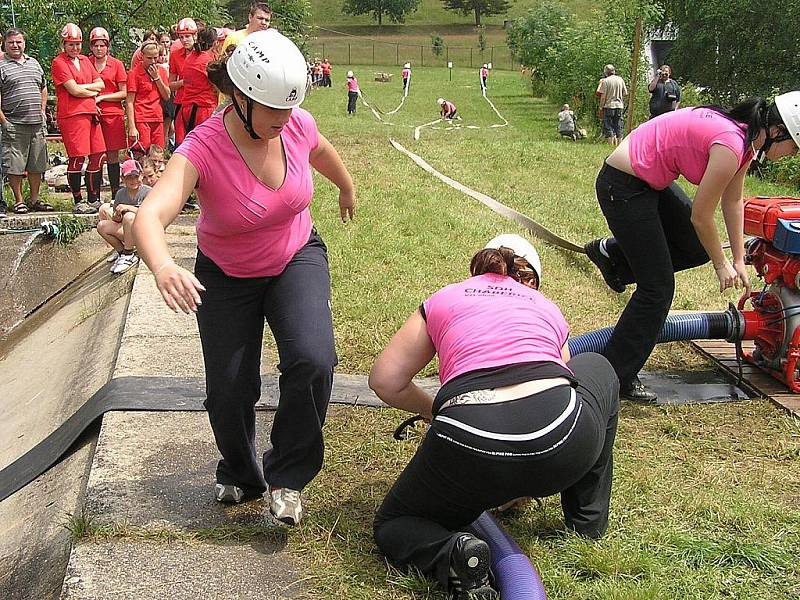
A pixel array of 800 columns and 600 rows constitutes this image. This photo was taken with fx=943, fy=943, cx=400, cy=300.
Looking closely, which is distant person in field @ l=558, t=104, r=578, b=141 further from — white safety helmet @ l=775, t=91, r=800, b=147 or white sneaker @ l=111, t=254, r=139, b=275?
white safety helmet @ l=775, t=91, r=800, b=147

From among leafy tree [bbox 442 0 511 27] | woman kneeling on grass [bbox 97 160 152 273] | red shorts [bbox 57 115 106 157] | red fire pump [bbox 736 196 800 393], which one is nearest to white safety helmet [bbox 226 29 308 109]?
red fire pump [bbox 736 196 800 393]

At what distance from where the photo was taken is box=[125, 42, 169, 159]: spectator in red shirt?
10.4m

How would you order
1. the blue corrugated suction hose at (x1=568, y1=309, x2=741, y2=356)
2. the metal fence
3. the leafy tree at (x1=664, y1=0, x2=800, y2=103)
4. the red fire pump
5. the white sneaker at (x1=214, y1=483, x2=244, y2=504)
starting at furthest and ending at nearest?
the metal fence → the leafy tree at (x1=664, y1=0, x2=800, y2=103) → the blue corrugated suction hose at (x1=568, y1=309, x2=741, y2=356) → the red fire pump → the white sneaker at (x1=214, y1=483, x2=244, y2=504)

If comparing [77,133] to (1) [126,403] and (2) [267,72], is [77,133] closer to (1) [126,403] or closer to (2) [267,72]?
(1) [126,403]

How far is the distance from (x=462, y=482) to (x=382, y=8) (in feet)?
365

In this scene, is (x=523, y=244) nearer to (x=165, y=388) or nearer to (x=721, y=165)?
(x=721, y=165)

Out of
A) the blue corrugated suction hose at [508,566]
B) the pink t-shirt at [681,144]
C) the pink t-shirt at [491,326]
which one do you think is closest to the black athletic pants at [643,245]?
the pink t-shirt at [681,144]

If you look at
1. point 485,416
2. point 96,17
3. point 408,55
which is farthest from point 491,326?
point 408,55

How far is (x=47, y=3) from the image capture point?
16.3m

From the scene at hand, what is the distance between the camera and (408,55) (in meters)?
84.6

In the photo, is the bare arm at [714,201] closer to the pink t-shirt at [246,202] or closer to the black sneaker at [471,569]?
the pink t-shirt at [246,202]

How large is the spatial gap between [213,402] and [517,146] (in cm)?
1388

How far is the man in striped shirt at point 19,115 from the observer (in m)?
10.0

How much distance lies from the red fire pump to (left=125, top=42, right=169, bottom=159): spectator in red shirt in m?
7.09
